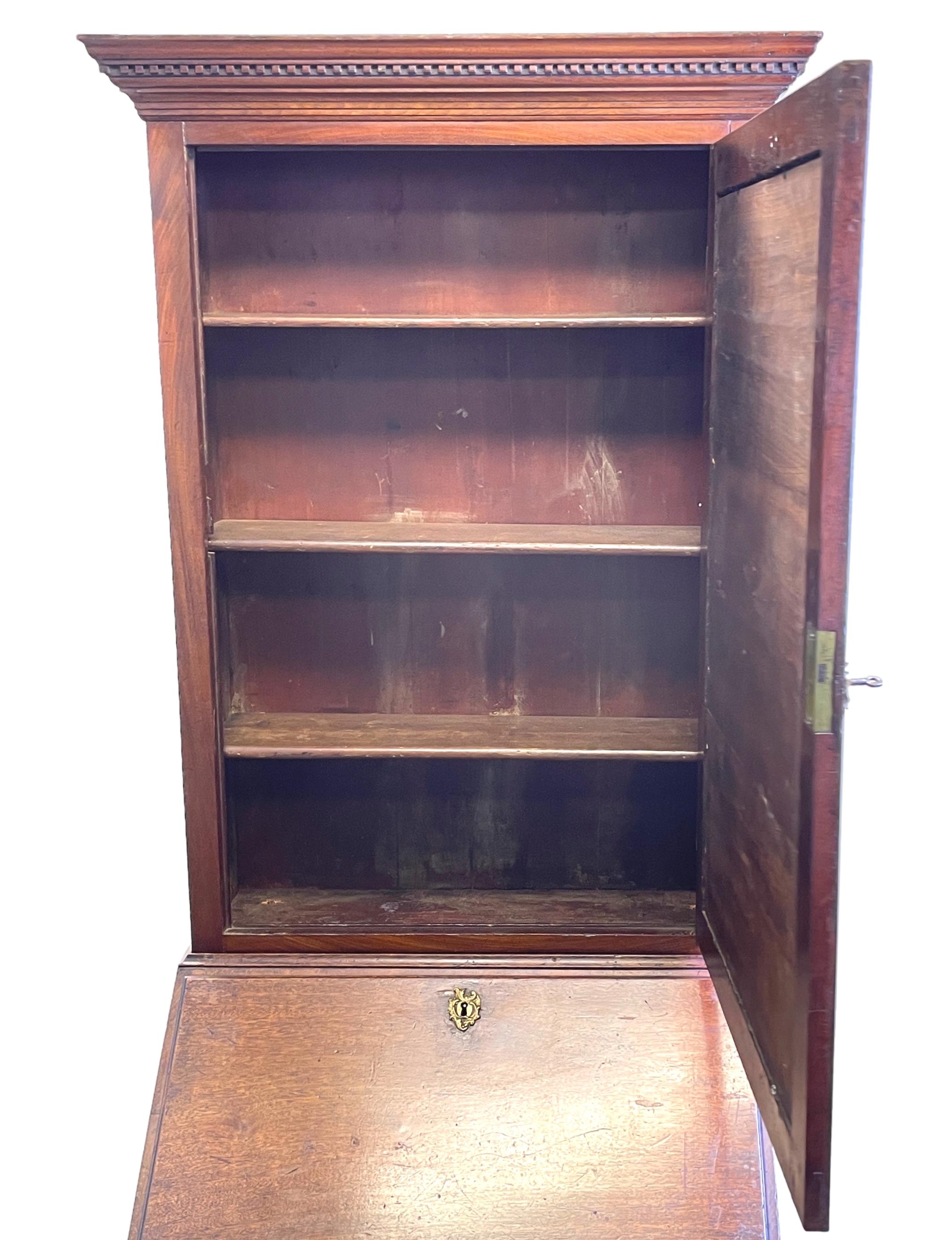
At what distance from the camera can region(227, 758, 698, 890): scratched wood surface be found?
7.99 feet

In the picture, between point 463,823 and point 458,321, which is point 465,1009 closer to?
point 463,823

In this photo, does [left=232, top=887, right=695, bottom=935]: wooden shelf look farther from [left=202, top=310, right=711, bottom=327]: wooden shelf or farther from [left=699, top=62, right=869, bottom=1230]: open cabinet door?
[left=202, top=310, right=711, bottom=327]: wooden shelf

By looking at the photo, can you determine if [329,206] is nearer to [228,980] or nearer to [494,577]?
[494,577]

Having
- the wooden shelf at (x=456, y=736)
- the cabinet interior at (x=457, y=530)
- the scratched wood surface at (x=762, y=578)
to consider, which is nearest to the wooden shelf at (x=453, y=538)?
the cabinet interior at (x=457, y=530)

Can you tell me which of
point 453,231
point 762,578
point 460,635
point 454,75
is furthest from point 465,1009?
point 454,75

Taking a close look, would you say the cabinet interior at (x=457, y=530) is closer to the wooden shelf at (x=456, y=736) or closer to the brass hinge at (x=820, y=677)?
the wooden shelf at (x=456, y=736)

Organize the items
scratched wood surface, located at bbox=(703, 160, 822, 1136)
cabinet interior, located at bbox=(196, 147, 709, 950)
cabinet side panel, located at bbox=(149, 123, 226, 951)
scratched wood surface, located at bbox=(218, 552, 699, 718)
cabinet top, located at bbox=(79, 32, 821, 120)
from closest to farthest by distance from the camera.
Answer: scratched wood surface, located at bbox=(703, 160, 822, 1136) < cabinet top, located at bbox=(79, 32, 821, 120) < cabinet side panel, located at bbox=(149, 123, 226, 951) < cabinet interior, located at bbox=(196, 147, 709, 950) < scratched wood surface, located at bbox=(218, 552, 699, 718)

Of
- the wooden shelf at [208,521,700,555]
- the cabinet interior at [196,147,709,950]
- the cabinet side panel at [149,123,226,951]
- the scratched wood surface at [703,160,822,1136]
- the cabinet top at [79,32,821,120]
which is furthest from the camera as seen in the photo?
the cabinet interior at [196,147,709,950]

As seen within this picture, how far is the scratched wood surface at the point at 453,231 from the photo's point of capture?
7.23 feet

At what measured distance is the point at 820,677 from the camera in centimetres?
151

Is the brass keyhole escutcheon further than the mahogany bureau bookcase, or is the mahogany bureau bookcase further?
the brass keyhole escutcheon

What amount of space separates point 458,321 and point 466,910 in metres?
0.98

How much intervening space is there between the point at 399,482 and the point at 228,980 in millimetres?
861

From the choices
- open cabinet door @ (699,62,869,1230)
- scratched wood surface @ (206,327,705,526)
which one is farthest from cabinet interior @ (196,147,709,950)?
open cabinet door @ (699,62,869,1230)
